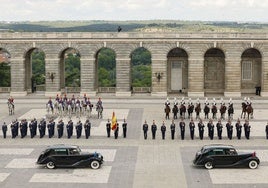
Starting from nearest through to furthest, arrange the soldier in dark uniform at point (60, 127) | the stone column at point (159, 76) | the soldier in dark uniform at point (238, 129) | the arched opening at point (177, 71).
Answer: the soldier in dark uniform at point (238, 129) < the soldier in dark uniform at point (60, 127) < the stone column at point (159, 76) < the arched opening at point (177, 71)

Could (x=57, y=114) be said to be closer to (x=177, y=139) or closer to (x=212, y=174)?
(x=177, y=139)

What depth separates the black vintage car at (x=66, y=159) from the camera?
28938 mm

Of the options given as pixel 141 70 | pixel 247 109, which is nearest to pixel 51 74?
pixel 247 109

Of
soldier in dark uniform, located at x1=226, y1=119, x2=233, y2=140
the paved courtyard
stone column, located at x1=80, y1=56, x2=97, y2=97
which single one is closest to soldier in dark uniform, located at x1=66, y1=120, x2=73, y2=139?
the paved courtyard

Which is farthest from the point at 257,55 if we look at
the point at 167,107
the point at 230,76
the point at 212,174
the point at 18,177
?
the point at 18,177

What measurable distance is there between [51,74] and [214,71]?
16339 mm

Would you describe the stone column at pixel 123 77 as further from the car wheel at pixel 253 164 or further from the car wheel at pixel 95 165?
the car wheel at pixel 253 164

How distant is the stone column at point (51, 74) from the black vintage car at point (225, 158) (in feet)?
106

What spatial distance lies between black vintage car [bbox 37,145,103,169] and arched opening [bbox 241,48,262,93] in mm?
34483

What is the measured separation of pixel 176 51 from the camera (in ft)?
198

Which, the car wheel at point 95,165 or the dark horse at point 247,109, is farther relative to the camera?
the dark horse at point 247,109

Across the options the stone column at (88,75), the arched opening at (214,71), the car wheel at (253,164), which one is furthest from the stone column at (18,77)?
the car wheel at (253,164)

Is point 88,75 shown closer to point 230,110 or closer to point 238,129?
point 230,110

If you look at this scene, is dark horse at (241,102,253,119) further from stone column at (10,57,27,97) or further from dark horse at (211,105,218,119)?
stone column at (10,57,27,97)
